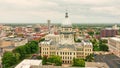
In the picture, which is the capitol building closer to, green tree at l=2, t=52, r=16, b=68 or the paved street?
the paved street

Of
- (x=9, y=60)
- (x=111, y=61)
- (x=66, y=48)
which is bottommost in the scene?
(x=111, y=61)

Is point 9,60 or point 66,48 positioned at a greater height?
point 66,48

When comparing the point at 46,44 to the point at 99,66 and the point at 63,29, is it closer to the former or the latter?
the point at 63,29

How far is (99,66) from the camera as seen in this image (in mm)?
60719

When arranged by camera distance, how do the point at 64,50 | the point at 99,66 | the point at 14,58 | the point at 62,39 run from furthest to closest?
the point at 62,39 → the point at 64,50 → the point at 14,58 → the point at 99,66

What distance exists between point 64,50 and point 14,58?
66.4 ft

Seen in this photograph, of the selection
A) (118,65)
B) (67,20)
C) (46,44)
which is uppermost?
(67,20)

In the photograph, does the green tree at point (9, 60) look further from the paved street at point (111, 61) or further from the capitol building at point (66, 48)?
the paved street at point (111, 61)

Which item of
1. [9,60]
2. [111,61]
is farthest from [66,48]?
[9,60]

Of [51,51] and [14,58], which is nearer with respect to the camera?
[14,58]

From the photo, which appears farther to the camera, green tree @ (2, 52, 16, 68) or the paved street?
the paved street

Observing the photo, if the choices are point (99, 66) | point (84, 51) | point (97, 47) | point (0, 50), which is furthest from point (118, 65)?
point (0, 50)

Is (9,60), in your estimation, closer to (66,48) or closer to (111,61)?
(66,48)

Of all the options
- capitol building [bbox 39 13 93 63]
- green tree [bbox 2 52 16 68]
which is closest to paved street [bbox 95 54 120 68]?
capitol building [bbox 39 13 93 63]
